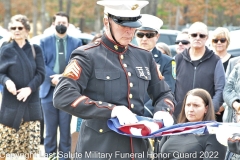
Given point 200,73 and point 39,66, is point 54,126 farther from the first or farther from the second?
point 200,73

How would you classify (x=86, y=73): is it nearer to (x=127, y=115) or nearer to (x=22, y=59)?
(x=127, y=115)

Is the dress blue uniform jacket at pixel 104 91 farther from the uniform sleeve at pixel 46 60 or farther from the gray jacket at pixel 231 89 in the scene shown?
the uniform sleeve at pixel 46 60

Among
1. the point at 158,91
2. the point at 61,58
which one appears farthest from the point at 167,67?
the point at 158,91

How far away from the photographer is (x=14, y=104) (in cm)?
721

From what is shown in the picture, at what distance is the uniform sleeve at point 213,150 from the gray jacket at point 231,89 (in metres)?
1.09

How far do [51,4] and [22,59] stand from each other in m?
34.0

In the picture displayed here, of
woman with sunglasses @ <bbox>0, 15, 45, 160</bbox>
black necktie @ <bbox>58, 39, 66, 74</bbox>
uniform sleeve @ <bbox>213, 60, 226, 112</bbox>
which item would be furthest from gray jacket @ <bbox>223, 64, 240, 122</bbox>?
black necktie @ <bbox>58, 39, 66, 74</bbox>

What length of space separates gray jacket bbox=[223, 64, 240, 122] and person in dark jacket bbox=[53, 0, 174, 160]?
2.23 metres

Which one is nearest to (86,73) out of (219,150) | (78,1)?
(219,150)

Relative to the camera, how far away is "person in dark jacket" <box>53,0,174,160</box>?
3922mm

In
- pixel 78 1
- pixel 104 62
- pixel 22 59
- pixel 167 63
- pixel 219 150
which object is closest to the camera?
pixel 104 62

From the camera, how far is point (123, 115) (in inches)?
152

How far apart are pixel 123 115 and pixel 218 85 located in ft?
11.1

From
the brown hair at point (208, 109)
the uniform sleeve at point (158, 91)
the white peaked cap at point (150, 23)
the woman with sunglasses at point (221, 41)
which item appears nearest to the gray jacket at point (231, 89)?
the brown hair at point (208, 109)
